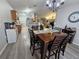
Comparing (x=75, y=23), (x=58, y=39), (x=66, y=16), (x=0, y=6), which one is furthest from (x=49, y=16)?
(x=58, y=39)

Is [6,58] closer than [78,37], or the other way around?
[6,58]

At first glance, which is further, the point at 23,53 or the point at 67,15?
the point at 67,15

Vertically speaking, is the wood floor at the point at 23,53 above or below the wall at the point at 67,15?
below

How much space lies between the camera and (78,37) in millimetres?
4285

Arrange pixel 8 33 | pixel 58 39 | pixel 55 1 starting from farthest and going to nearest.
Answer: pixel 8 33
pixel 55 1
pixel 58 39

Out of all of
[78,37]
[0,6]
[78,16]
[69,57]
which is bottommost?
[69,57]

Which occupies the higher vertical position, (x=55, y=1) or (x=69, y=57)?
(x=55, y=1)

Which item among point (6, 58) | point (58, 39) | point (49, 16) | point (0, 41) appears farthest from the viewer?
point (49, 16)

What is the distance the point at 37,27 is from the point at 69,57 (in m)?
2.20

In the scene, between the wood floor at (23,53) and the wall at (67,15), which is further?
the wall at (67,15)

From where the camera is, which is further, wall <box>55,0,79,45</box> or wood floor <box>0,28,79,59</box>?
wall <box>55,0,79,45</box>

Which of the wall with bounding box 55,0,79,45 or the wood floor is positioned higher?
the wall with bounding box 55,0,79,45

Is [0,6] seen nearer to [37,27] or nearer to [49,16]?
[37,27]

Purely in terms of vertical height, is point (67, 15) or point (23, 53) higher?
point (67, 15)
